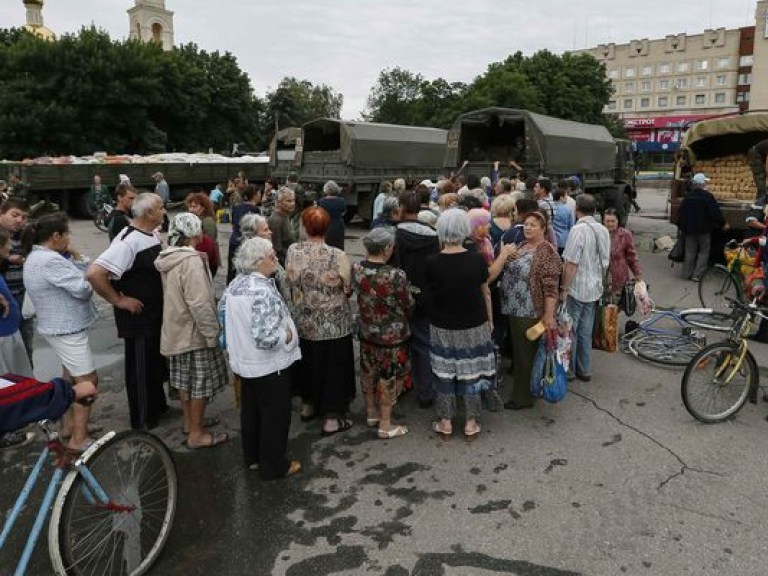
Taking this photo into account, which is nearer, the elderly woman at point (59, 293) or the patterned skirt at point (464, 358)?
the elderly woman at point (59, 293)

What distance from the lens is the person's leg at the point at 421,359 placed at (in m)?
4.80

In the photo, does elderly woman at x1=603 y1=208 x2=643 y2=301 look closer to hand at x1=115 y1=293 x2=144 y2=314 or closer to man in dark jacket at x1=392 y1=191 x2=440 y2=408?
man in dark jacket at x1=392 y1=191 x2=440 y2=408

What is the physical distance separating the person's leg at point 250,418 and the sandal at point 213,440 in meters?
0.44

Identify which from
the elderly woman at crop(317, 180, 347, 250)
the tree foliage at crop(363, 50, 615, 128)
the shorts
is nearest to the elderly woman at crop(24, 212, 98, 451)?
the shorts

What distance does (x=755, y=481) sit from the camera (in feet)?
12.1

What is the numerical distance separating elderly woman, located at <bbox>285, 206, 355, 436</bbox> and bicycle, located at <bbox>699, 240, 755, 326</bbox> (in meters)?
5.27

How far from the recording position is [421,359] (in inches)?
192

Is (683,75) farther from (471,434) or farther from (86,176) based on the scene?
(471,434)

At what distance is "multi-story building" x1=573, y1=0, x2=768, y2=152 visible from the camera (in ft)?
245

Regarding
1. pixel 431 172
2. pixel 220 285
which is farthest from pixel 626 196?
pixel 220 285

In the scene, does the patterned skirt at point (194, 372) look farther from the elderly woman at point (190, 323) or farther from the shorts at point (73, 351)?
the shorts at point (73, 351)

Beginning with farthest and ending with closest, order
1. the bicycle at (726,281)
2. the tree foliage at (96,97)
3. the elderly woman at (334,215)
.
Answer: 1. the tree foliage at (96,97)
2. the elderly woman at (334,215)
3. the bicycle at (726,281)

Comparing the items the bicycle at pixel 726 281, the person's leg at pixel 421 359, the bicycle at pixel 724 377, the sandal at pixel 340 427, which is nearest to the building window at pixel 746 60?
the bicycle at pixel 726 281

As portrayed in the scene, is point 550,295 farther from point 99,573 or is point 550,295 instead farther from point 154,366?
point 99,573
